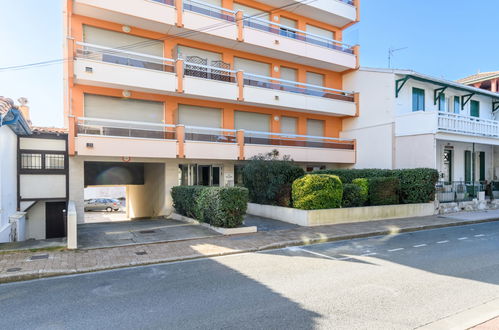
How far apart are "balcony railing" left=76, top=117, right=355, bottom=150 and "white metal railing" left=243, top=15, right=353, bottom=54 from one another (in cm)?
605

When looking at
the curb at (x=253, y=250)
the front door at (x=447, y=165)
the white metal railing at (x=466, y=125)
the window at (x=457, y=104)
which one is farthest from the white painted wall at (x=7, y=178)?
the window at (x=457, y=104)

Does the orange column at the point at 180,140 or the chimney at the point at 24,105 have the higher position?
the chimney at the point at 24,105

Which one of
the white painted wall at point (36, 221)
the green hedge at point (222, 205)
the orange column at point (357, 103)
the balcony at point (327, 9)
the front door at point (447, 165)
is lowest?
the white painted wall at point (36, 221)

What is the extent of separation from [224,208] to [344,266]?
Answer: 4.38 metres

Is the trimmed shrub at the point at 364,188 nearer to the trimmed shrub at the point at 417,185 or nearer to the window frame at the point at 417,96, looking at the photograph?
the trimmed shrub at the point at 417,185

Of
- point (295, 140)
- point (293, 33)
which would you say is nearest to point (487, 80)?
Answer: point (293, 33)

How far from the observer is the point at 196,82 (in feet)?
49.9

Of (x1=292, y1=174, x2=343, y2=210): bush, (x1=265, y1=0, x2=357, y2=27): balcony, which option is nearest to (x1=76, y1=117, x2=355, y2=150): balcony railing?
(x1=292, y1=174, x2=343, y2=210): bush

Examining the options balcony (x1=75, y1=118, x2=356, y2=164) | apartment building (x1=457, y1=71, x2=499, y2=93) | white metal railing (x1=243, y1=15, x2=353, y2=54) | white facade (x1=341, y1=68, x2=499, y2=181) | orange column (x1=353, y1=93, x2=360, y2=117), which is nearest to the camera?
balcony (x1=75, y1=118, x2=356, y2=164)

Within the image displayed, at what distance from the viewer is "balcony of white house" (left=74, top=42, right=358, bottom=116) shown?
13.3 metres

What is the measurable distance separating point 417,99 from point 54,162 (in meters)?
19.9

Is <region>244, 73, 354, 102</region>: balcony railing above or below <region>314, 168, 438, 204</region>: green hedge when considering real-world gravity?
above

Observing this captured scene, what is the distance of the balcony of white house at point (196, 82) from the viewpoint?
13344 millimetres

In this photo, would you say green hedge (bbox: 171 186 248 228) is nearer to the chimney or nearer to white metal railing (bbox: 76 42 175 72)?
white metal railing (bbox: 76 42 175 72)
